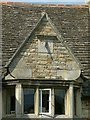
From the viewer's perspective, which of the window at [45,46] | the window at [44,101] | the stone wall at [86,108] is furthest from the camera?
the stone wall at [86,108]

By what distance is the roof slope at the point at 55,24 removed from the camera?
727 inches

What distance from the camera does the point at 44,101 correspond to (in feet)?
54.8

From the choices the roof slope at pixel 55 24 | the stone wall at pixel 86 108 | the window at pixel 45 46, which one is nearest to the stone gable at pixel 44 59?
the window at pixel 45 46

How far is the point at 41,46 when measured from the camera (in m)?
17.1

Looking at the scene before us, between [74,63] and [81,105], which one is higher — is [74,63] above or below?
above

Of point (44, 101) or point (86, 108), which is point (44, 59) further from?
point (86, 108)

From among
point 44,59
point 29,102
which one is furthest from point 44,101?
point 44,59

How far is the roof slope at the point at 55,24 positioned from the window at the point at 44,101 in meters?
1.85

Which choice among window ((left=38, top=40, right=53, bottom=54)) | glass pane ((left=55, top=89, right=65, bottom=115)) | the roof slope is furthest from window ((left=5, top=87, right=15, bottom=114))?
window ((left=38, top=40, right=53, bottom=54))

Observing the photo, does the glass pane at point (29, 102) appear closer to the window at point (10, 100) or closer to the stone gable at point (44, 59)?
the window at point (10, 100)

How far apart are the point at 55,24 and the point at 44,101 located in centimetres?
440

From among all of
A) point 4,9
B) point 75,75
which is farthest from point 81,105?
point 4,9

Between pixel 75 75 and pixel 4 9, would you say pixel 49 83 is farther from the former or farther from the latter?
pixel 4 9

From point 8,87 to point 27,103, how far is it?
0.87 meters
